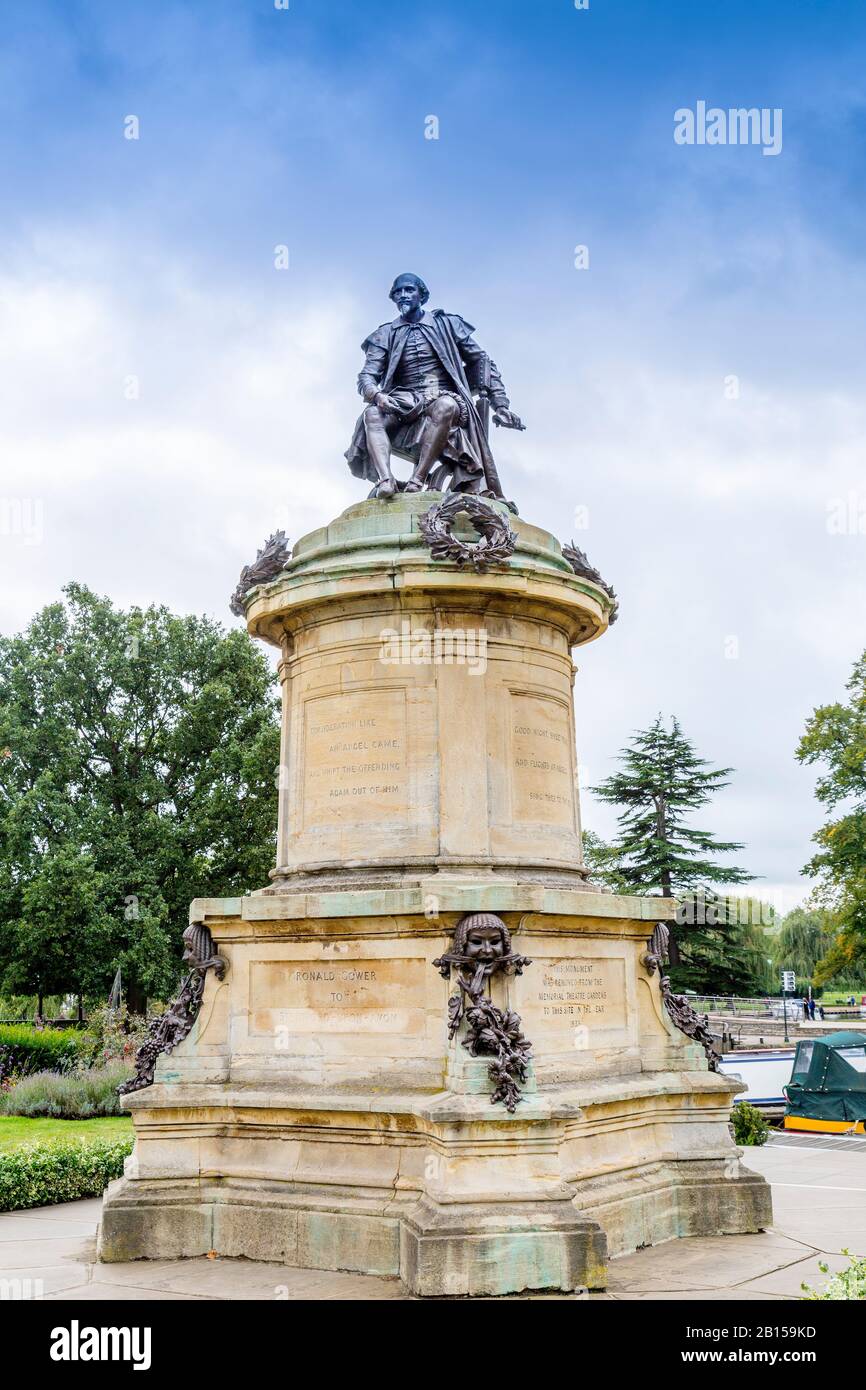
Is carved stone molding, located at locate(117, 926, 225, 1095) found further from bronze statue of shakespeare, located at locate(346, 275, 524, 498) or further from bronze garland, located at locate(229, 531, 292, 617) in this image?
bronze statue of shakespeare, located at locate(346, 275, 524, 498)

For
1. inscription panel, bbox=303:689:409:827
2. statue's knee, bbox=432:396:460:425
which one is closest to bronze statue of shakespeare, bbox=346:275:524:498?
statue's knee, bbox=432:396:460:425

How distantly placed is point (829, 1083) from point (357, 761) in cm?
1494

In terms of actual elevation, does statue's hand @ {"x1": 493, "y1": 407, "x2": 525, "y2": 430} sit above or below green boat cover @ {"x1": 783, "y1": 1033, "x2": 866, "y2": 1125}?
above

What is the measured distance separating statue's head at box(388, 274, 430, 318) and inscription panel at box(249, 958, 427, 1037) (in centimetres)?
712

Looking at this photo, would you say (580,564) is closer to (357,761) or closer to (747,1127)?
(357,761)

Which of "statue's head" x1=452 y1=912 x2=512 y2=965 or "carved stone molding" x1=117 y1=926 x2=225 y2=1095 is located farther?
"carved stone molding" x1=117 y1=926 x2=225 y2=1095

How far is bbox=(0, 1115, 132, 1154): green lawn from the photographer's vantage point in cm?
1906

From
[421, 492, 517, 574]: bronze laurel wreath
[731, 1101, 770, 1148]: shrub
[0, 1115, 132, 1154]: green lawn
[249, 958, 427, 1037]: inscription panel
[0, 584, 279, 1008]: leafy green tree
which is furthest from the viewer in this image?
[0, 584, 279, 1008]: leafy green tree

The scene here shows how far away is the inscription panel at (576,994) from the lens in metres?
9.70

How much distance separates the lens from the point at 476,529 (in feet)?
35.9

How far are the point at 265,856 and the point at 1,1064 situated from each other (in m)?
10.2

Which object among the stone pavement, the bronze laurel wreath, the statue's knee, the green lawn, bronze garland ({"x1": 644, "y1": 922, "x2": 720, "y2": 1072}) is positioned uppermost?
the statue's knee

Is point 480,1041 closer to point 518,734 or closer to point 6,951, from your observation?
point 518,734

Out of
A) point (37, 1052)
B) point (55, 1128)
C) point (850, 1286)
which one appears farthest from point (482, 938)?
point (37, 1052)
